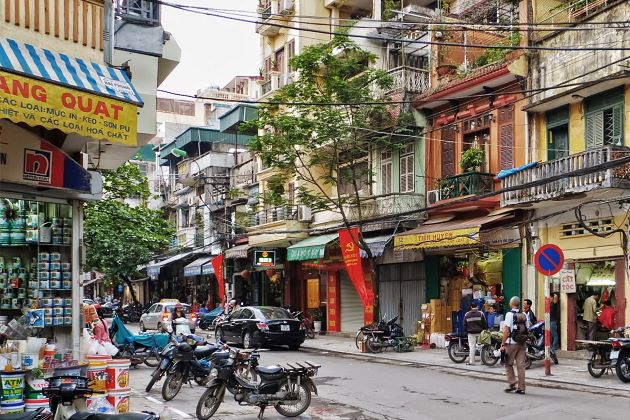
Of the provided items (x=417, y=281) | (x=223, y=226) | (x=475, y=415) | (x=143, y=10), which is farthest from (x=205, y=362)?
(x=223, y=226)

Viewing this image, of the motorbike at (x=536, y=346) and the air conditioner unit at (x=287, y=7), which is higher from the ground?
the air conditioner unit at (x=287, y=7)

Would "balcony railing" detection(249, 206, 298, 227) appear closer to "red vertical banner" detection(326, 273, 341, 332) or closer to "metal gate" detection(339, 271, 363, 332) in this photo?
"red vertical banner" detection(326, 273, 341, 332)

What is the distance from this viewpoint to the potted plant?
22.9 meters

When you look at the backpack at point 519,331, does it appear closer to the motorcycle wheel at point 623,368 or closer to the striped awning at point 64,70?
the motorcycle wheel at point 623,368

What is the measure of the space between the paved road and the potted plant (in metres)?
8.57

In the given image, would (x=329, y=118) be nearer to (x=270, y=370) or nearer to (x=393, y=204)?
(x=393, y=204)

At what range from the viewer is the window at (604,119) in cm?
1869

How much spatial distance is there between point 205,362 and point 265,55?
26209 mm

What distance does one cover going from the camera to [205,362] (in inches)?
535

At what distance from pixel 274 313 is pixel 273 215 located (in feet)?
36.1

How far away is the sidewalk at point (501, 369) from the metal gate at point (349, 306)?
5186 millimetres

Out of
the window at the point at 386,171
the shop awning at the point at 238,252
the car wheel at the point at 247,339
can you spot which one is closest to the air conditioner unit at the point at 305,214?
the shop awning at the point at 238,252

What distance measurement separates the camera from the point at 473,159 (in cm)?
2295

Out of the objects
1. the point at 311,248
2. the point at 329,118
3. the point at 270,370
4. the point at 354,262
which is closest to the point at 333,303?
the point at 311,248
